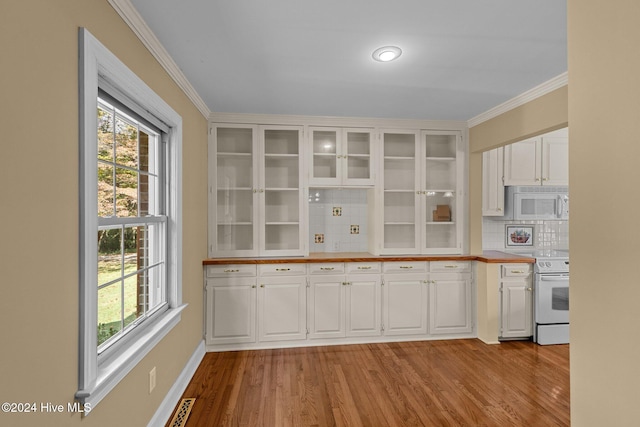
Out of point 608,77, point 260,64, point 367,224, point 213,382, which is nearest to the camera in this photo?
point 608,77

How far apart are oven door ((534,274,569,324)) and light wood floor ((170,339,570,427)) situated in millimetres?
303

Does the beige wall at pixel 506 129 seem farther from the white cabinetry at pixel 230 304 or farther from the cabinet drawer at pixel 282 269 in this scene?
the white cabinetry at pixel 230 304

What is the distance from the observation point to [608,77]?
32.5 inches

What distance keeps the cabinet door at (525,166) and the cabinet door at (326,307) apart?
2.44 m

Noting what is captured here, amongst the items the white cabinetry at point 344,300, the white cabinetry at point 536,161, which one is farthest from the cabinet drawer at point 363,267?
the white cabinetry at point 536,161

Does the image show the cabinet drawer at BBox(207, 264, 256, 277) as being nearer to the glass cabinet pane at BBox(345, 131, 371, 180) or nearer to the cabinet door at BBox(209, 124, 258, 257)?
the cabinet door at BBox(209, 124, 258, 257)

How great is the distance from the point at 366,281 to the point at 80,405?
2.70 metres

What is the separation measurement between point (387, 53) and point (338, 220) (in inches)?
87.6

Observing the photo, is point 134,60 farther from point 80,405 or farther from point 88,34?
point 80,405

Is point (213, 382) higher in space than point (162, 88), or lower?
lower

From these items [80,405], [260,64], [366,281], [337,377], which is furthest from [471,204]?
[80,405]

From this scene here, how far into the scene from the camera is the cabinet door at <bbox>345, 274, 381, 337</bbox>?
3.52m

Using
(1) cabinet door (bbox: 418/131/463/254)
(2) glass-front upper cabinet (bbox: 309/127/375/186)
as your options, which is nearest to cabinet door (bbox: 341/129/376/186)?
(2) glass-front upper cabinet (bbox: 309/127/375/186)
